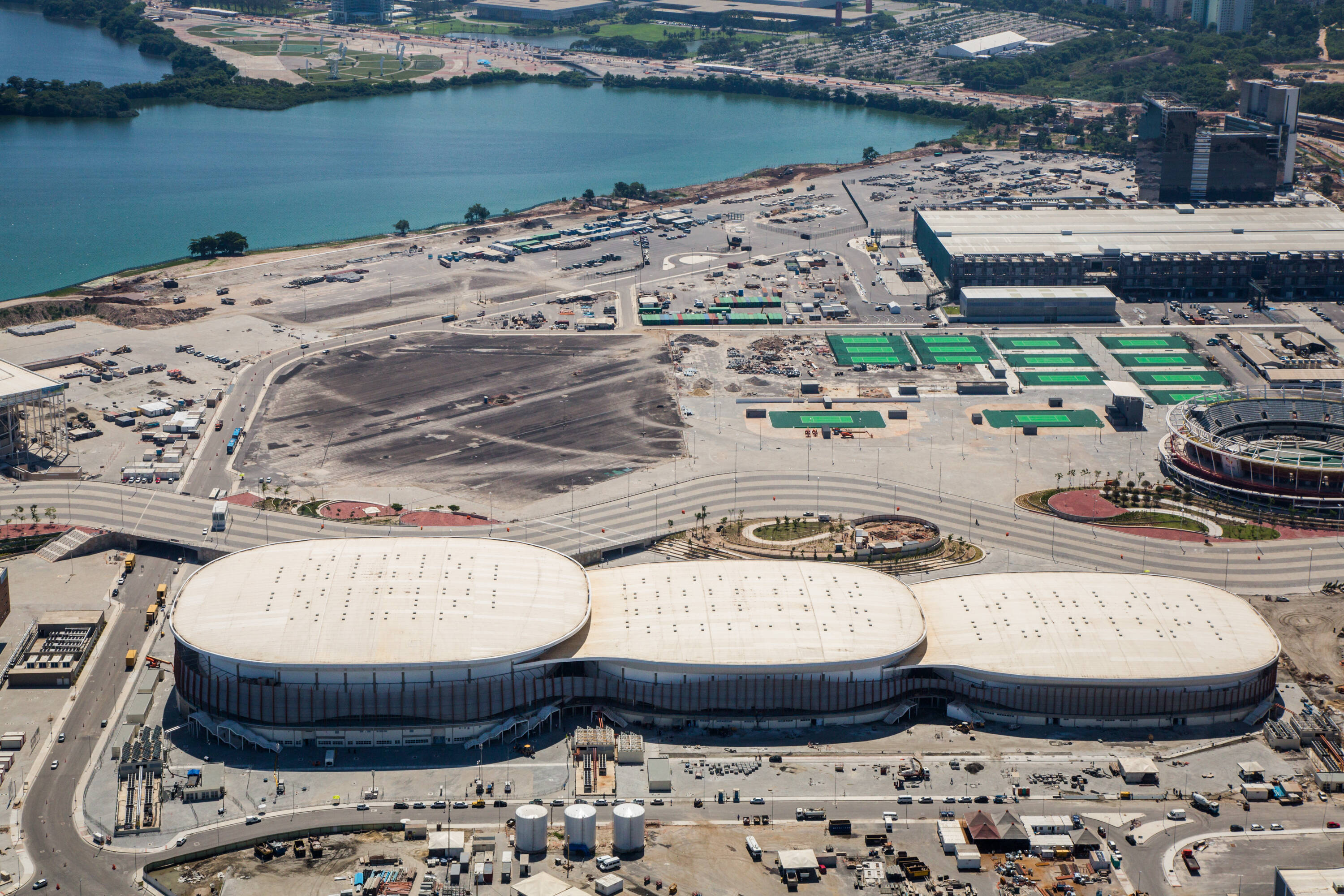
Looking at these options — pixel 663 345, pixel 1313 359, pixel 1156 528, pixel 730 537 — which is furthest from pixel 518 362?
pixel 1313 359

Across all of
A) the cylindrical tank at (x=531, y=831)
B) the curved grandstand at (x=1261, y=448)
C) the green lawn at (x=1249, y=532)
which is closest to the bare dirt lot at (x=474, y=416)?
the curved grandstand at (x=1261, y=448)

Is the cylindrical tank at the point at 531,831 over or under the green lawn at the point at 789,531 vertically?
under

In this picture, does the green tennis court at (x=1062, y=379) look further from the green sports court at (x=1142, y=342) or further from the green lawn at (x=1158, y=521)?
the green lawn at (x=1158, y=521)

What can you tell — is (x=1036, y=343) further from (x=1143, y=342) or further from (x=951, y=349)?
(x=1143, y=342)

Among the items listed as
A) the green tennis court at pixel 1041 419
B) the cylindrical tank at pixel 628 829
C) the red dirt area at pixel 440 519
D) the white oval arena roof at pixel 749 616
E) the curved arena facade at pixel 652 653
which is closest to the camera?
the cylindrical tank at pixel 628 829

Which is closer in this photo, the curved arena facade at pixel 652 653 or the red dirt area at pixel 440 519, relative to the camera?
the curved arena facade at pixel 652 653
